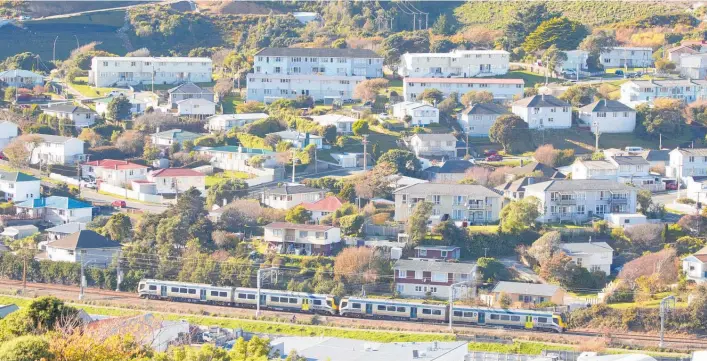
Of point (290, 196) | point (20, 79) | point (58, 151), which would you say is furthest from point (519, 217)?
point (20, 79)

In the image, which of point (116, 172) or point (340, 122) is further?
point (340, 122)

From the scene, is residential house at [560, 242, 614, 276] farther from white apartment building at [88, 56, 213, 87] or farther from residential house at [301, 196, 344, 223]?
white apartment building at [88, 56, 213, 87]

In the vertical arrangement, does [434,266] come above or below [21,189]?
below

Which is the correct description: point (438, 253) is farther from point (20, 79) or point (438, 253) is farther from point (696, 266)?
point (20, 79)

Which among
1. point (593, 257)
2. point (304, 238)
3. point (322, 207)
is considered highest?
point (322, 207)

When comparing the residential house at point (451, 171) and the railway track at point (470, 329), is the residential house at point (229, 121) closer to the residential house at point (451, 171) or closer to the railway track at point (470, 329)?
the residential house at point (451, 171)

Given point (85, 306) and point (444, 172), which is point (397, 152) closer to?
point (444, 172)

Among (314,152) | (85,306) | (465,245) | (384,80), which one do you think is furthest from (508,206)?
(384,80)

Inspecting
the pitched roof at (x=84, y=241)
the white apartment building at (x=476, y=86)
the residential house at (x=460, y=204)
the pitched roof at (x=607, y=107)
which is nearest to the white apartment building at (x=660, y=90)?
the pitched roof at (x=607, y=107)
